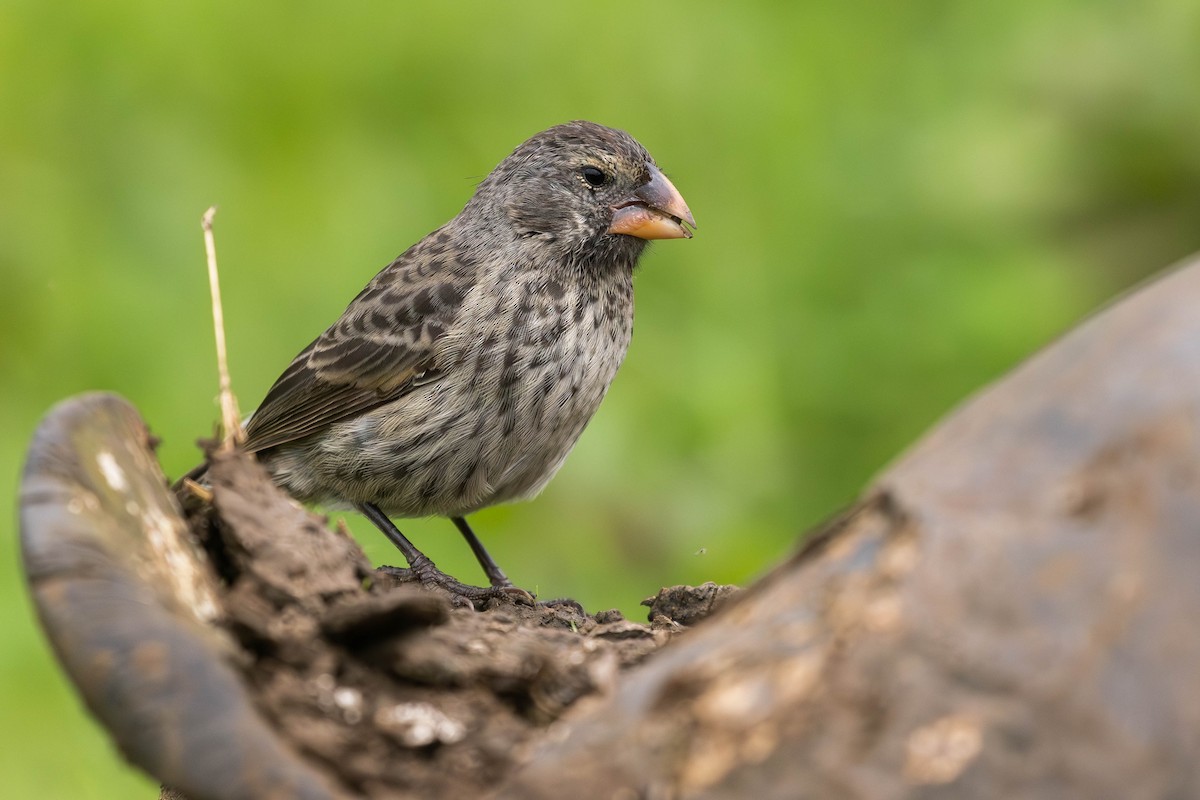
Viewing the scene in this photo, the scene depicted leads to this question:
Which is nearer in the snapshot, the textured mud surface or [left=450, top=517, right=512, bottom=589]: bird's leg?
the textured mud surface

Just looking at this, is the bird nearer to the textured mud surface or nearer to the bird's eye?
Answer: the bird's eye

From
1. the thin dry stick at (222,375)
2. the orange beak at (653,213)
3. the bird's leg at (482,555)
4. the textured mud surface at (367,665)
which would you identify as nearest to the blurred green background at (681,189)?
the bird's leg at (482,555)

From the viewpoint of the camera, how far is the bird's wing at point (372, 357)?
3.95 metres

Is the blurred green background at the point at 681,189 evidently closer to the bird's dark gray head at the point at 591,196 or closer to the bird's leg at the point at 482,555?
the bird's leg at the point at 482,555

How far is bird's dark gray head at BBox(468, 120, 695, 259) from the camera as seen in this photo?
408 centimetres

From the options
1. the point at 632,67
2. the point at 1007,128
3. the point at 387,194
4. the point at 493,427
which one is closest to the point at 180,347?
the point at 387,194

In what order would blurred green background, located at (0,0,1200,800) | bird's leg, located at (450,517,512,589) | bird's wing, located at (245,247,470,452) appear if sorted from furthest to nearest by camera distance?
blurred green background, located at (0,0,1200,800) → bird's leg, located at (450,517,512,589) → bird's wing, located at (245,247,470,452)

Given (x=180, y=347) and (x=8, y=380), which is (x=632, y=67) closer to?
(x=180, y=347)

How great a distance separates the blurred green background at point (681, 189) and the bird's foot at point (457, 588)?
0.69m

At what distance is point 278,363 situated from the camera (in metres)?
4.64

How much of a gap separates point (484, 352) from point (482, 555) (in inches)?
29.9

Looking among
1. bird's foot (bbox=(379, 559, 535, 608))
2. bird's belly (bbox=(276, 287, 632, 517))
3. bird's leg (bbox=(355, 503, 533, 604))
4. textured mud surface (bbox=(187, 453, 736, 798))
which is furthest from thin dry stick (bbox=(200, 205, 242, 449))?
bird's belly (bbox=(276, 287, 632, 517))

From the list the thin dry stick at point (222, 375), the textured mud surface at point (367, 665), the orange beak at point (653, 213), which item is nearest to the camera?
the textured mud surface at point (367, 665)

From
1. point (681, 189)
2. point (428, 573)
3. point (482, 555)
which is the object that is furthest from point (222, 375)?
point (681, 189)
